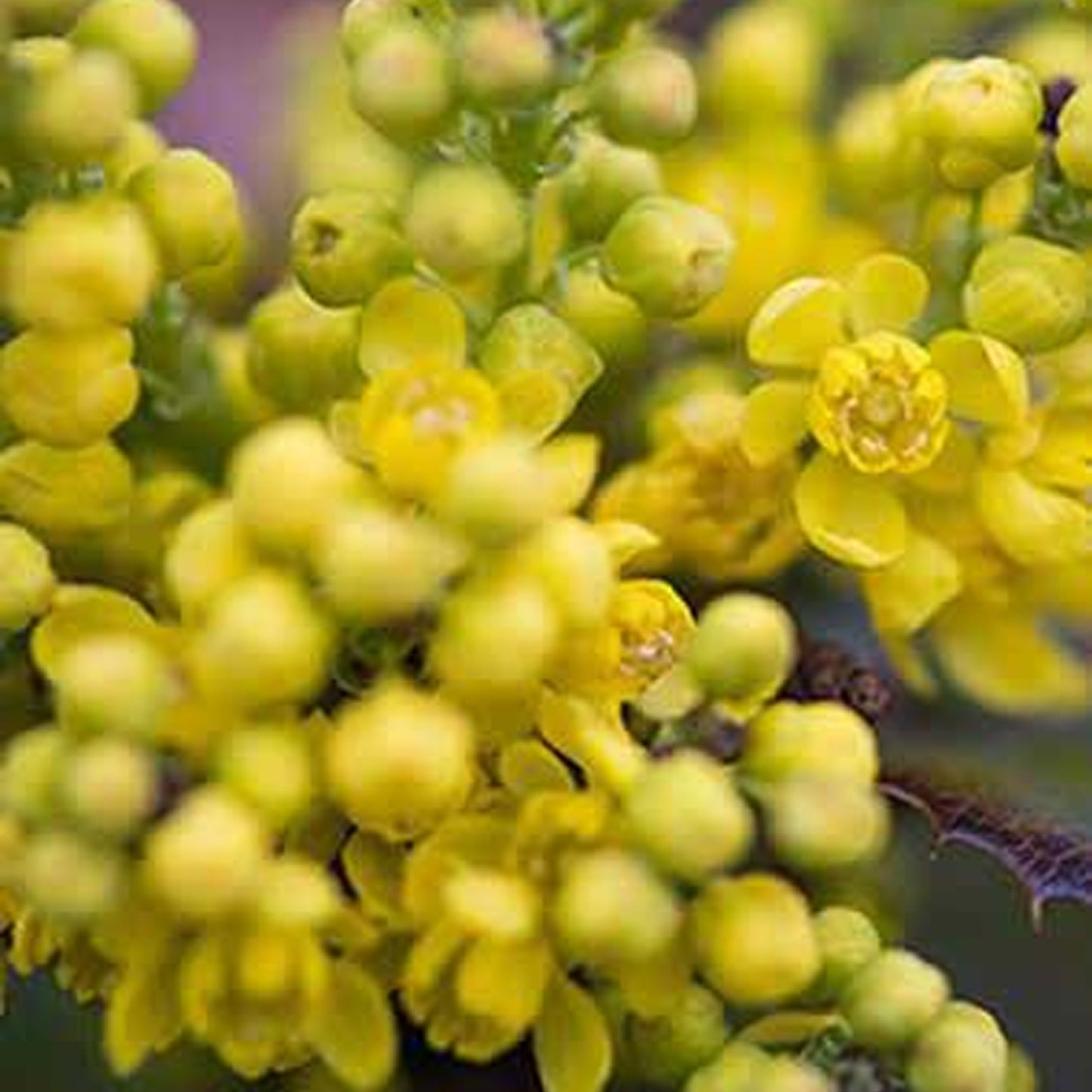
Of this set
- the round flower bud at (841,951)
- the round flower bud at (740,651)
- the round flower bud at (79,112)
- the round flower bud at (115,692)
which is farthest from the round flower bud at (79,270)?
the round flower bud at (841,951)

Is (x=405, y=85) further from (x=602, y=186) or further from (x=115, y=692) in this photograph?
(x=115, y=692)

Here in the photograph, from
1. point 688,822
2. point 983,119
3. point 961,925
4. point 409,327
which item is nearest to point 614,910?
point 688,822

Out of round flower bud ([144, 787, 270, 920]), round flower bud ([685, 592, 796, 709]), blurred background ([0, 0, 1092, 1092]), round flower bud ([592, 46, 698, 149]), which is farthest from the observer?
blurred background ([0, 0, 1092, 1092])

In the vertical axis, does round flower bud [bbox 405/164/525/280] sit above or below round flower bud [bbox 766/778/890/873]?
above

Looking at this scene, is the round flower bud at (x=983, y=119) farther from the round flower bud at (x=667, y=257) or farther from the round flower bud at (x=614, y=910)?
the round flower bud at (x=614, y=910)

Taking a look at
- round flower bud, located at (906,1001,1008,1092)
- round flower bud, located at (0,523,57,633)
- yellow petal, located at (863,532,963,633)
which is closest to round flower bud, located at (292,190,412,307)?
round flower bud, located at (0,523,57,633)

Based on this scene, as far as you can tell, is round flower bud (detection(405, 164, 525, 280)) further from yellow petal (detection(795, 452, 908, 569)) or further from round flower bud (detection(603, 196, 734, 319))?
yellow petal (detection(795, 452, 908, 569))
